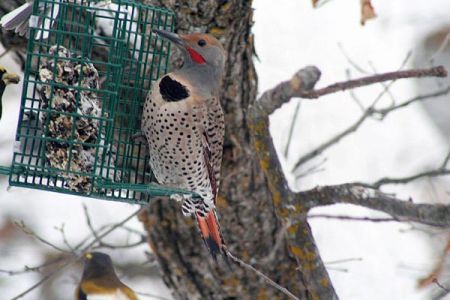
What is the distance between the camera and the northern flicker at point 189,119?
18.1 feet

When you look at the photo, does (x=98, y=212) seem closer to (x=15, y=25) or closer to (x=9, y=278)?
(x=9, y=278)

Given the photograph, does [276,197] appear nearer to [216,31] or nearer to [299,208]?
[299,208]

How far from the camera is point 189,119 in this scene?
18.5 feet

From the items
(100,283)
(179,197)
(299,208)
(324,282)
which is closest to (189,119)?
(179,197)

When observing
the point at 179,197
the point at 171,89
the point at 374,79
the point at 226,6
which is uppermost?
the point at 226,6

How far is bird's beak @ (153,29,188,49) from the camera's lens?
528 centimetres

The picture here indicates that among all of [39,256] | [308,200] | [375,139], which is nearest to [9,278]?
[39,256]

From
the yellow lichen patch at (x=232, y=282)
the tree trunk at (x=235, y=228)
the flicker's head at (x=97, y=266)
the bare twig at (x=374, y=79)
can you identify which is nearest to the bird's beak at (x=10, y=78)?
the tree trunk at (x=235, y=228)

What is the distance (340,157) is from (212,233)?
499 centimetres

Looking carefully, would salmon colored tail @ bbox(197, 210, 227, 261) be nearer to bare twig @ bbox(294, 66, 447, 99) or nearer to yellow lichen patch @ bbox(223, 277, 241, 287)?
yellow lichen patch @ bbox(223, 277, 241, 287)

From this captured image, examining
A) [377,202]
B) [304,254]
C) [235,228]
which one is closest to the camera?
[377,202]

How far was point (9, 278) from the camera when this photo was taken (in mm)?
11195

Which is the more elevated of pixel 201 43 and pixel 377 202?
pixel 201 43

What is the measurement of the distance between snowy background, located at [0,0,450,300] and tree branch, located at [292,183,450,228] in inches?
93.0
